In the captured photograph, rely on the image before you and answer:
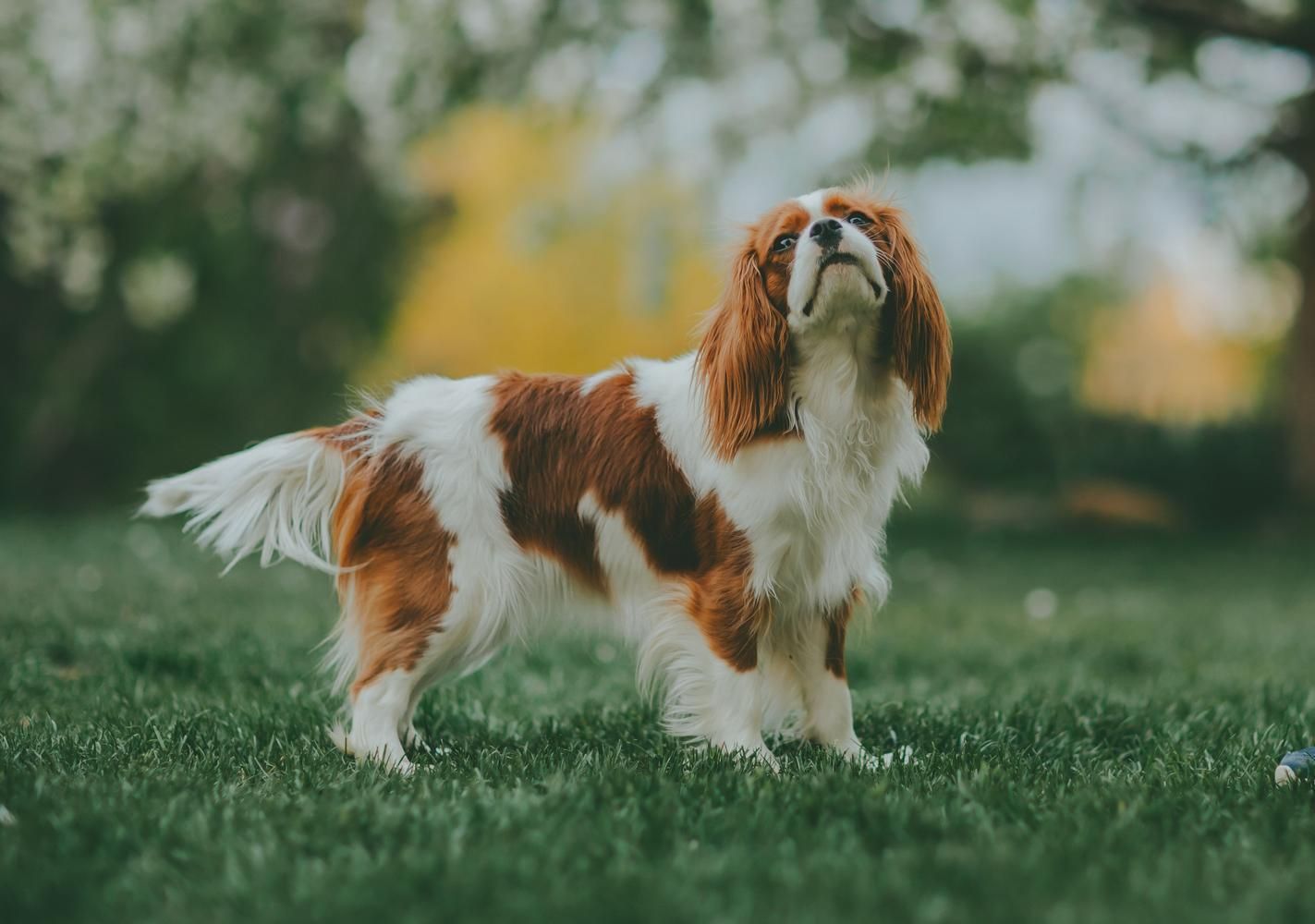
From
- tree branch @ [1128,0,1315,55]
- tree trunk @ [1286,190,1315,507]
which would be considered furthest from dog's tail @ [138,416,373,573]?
tree trunk @ [1286,190,1315,507]

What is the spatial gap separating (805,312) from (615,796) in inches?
53.6

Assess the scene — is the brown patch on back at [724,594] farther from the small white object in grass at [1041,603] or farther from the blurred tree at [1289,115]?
the blurred tree at [1289,115]

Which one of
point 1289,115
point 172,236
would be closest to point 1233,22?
point 1289,115

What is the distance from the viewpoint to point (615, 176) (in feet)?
39.7

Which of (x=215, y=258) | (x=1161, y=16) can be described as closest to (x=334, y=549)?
(x=1161, y=16)

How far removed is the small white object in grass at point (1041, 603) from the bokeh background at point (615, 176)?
2920 mm

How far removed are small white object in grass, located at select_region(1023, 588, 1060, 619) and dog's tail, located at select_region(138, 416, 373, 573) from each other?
4.74m

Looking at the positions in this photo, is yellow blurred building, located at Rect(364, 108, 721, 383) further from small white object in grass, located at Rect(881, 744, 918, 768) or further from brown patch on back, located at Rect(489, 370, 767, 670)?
small white object in grass, located at Rect(881, 744, 918, 768)

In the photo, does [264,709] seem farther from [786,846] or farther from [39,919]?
[786,846]

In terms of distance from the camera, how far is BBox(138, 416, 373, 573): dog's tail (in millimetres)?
3680

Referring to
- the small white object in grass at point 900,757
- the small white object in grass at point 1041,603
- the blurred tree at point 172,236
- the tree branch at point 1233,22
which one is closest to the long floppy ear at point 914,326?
the small white object in grass at point 900,757

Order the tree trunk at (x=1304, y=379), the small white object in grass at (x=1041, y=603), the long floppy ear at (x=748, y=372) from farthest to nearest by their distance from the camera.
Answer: the tree trunk at (x=1304, y=379), the small white object in grass at (x=1041, y=603), the long floppy ear at (x=748, y=372)

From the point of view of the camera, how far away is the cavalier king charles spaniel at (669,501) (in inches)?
137

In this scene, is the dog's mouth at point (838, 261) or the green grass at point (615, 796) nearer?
the green grass at point (615, 796)
